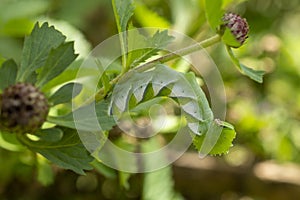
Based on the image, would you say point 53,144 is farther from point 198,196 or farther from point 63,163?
point 198,196

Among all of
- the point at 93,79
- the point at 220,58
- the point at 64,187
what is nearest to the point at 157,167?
the point at 93,79

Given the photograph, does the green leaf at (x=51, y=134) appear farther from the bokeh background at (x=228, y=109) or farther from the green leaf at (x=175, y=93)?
the bokeh background at (x=228, y=109)

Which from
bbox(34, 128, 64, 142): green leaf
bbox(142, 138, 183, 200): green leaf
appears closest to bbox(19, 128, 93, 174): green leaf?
bbox(34, 128, 64, 142): green leaf

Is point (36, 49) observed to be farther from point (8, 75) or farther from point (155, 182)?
point (155, 182)

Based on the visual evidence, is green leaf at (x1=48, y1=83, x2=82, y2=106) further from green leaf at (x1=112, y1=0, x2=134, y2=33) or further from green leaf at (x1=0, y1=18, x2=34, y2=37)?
green leaf at (x1=0, y1=18, x2=34, y2=37)

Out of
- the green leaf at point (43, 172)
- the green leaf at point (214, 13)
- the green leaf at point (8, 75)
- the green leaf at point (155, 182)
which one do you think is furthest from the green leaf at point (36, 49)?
the green leaf at point (155, 182)
